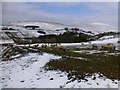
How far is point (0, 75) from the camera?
64.7 ft

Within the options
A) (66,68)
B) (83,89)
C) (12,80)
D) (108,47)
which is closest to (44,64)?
(66,68)

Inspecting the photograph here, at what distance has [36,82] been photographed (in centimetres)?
1691

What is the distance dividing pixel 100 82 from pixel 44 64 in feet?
25.3

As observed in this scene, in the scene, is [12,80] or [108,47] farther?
[108,47]

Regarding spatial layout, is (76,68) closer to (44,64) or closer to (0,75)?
(44,64)

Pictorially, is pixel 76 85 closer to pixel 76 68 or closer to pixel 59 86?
pixel 59 86

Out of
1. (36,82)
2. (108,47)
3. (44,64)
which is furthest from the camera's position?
(108,47)

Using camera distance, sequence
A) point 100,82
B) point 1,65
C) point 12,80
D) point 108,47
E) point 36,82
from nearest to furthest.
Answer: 1. point 100,82
2. point 36,82
3. point 12,80
4. point 1,65
5. point 108,47

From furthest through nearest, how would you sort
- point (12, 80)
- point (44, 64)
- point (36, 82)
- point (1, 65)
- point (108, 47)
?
1. point (108, 47)
2. point (1, 65)
3. point (44, 64)
4. point (12, 80)
5. point (36, 82)

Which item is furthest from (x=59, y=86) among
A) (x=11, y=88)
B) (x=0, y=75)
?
(x=0, y=75)

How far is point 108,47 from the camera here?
46125mm

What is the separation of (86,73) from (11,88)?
5.65 metres

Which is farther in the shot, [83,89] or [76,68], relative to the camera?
[76,68]

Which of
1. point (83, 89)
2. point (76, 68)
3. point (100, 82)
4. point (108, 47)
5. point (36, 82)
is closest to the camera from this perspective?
point (83, 89)
